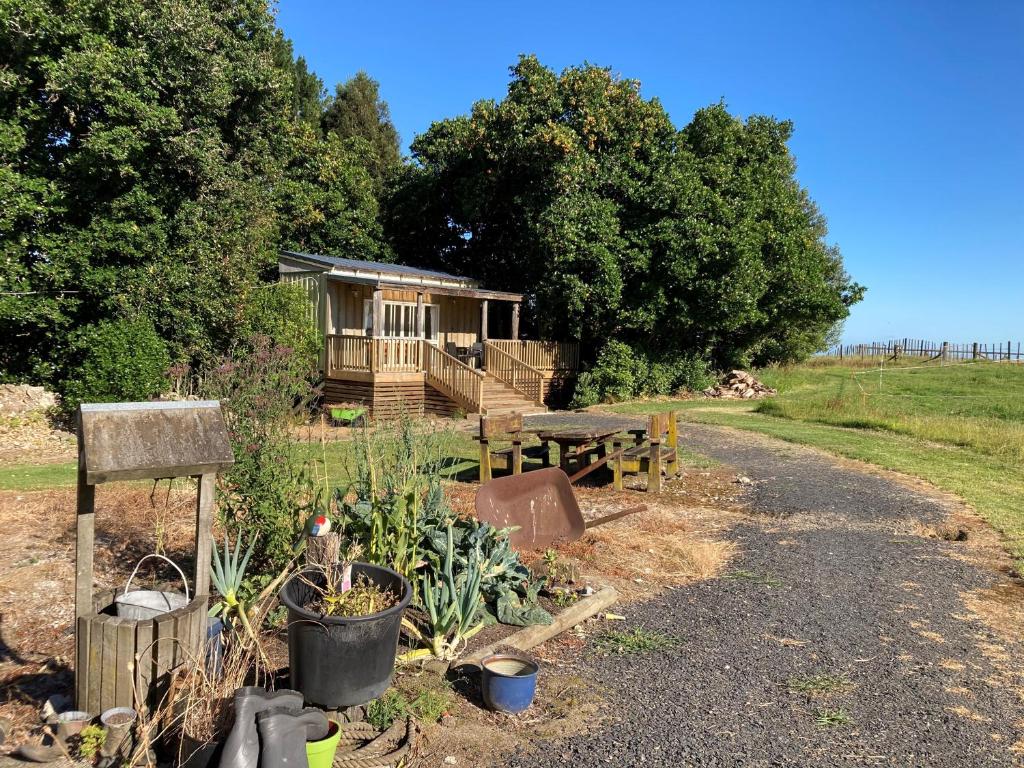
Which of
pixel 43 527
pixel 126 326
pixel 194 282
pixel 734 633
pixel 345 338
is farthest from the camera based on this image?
pixel 345 338

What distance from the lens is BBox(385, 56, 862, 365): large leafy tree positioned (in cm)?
2300

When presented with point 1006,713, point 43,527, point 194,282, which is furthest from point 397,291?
point 1006,713

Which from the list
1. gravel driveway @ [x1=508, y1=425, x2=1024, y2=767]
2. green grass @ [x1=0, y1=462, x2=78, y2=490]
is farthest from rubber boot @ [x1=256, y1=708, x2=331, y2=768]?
green grass @ [x1=0, y1=462, x2=78, y2=490]

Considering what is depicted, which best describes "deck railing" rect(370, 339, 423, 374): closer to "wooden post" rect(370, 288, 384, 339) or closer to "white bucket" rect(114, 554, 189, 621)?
"wooden post" rect(370, 288, 384, 339)

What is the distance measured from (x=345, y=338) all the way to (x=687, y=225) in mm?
11621

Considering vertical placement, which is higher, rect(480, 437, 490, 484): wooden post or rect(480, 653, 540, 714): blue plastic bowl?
rect(480, 437, 490, 484): wooden post

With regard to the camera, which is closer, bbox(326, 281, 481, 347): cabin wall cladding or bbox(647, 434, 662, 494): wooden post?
bbox(647, 434, 662, 494): wooden post

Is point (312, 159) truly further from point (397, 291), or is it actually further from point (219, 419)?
point (219, 419)

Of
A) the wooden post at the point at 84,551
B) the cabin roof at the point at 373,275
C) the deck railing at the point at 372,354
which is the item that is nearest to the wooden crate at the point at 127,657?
the wooden post at the point at 84,551

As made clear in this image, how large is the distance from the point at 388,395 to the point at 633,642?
1460 centimetres

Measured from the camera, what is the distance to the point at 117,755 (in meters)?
2.97

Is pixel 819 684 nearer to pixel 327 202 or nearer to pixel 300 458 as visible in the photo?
pixel 300 458

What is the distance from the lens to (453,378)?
19297 millimetres

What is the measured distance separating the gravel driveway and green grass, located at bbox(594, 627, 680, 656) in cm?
10
